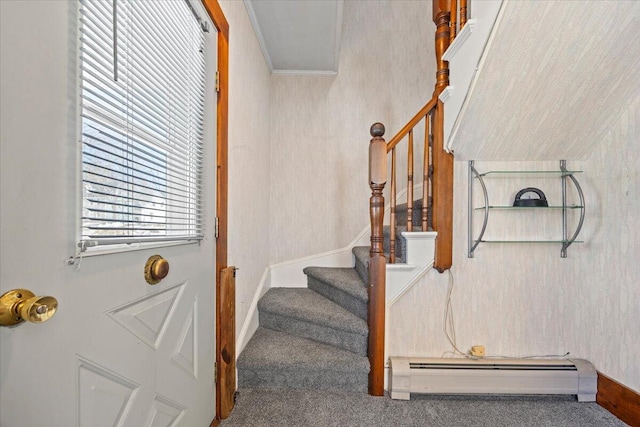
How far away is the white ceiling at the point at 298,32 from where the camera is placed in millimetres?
1842

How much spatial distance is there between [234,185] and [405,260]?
1146mm

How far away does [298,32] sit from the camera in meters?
2.09

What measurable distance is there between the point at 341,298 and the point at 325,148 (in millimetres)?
1416

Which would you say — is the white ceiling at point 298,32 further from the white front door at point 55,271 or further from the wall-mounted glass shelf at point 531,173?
the white front door at point 55,271

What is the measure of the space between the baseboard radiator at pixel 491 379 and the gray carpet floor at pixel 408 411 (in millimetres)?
58

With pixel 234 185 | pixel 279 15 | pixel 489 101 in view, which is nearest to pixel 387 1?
pixel 279 15

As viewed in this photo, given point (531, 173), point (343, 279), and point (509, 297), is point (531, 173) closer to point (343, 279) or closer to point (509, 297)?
point (509, 297)

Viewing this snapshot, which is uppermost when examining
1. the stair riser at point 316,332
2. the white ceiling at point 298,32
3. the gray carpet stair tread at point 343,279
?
the white ceiling at point 298,32

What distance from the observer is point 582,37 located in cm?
128

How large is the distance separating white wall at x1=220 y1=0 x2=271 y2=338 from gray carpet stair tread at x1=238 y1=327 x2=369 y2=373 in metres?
0.19

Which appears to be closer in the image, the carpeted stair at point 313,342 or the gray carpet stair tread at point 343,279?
the carpeted stair at point 313,342

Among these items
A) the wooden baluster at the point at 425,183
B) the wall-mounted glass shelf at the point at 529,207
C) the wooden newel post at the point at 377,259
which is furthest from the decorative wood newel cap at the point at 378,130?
the wall-mounted glass shelf at the point at 529,207

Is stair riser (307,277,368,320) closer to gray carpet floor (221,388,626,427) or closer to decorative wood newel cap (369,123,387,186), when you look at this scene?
gray carpet floor (221,388,626,427)

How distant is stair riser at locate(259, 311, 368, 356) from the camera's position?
5.79ft
